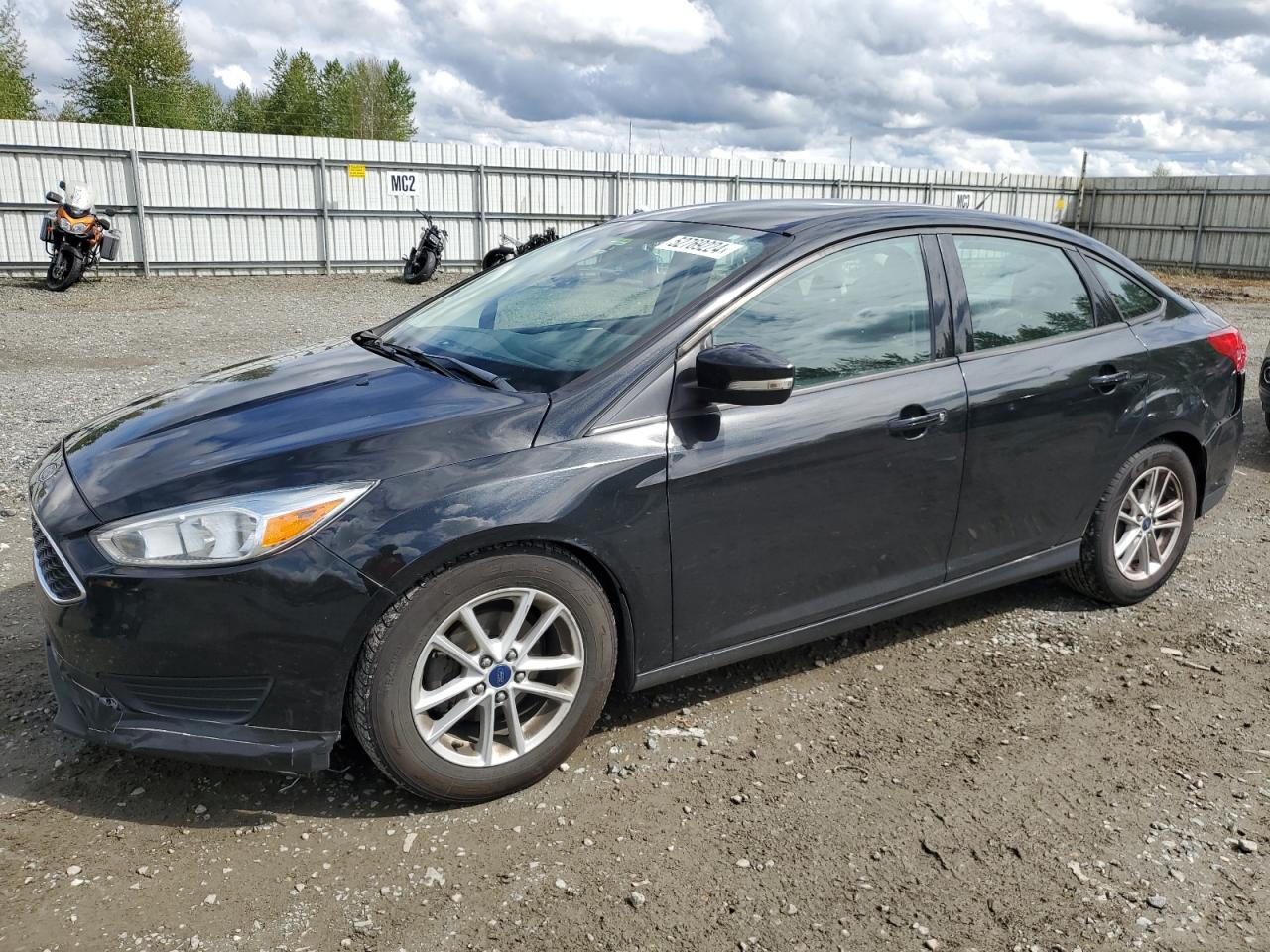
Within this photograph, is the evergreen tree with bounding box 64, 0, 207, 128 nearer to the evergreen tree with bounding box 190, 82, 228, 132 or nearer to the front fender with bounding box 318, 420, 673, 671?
the evergreen tree with bounding box 190, 82, 228, 132

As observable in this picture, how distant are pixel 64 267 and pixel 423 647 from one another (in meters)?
16.3

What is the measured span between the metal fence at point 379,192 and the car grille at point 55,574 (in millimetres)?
12865

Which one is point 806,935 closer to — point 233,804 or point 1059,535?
point 233,804

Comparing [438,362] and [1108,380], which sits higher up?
[438,362]

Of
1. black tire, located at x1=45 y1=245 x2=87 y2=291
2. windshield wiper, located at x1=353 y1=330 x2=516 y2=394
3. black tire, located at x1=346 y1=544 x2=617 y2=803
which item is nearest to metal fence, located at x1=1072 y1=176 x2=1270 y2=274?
black tire, located at x1=45 y1=245 x2=87 y2=291

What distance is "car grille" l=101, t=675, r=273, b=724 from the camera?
2.53 meters

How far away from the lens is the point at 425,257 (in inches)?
754

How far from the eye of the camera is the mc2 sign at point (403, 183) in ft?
68.4

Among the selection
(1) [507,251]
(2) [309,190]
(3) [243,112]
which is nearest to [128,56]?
(3) [243,112]

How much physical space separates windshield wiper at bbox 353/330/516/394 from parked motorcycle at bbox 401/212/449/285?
1597 centimetres

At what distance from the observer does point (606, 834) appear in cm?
275

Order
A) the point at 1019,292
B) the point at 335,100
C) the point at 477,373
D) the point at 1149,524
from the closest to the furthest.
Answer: the point at 477,373 → the point at 1019,292 → the point at 1149,524 → the point at 335,100

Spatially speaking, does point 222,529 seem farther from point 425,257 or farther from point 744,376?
point 425,257

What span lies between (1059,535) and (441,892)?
274 centimetres
